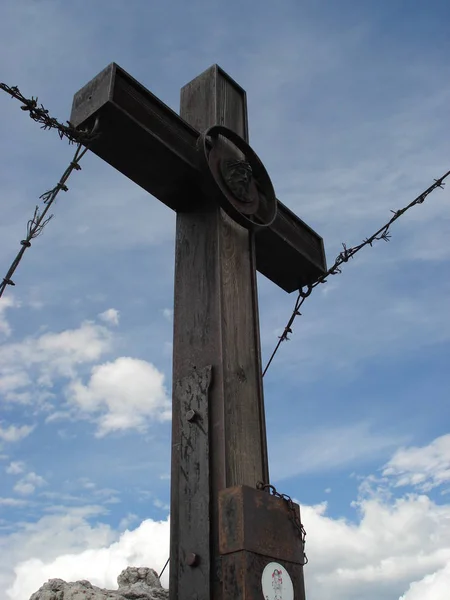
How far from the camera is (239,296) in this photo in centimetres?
346

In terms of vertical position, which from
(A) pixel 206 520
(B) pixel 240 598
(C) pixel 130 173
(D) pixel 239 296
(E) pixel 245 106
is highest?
(E) pixel 245 106

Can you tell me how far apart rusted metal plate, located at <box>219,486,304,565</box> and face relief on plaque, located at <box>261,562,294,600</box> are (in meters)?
0.04

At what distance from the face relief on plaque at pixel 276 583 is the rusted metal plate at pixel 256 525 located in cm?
4

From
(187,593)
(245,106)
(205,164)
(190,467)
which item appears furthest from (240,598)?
(245,106)

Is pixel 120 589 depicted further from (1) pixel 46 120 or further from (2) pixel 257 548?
(1) pixel 46 120

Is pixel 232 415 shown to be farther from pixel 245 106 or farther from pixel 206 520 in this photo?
pixel 245 106

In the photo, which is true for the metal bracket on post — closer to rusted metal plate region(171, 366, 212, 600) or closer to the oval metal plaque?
rusted metal plate region(171, 366, 212, 600)

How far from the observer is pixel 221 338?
3.18m

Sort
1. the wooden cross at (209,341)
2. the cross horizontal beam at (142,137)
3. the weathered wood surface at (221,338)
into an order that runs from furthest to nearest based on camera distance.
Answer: the cross horizontal beam at (142,137) → the weathered wood surface at (221,338) → the wooden cross at (209,341)

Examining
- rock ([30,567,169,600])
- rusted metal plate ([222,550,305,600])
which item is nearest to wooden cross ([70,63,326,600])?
rusted metal plate ([222,550,305,600])

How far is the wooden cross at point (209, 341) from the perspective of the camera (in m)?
2.66

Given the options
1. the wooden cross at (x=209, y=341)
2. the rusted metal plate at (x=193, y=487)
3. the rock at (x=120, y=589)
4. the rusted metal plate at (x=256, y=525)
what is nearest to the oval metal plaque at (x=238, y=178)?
the wooden cross at (x=209, y=341)

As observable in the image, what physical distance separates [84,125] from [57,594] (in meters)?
2.20

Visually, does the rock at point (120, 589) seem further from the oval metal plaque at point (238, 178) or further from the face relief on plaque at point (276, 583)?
the oval metal plaque at point (238, 178)
